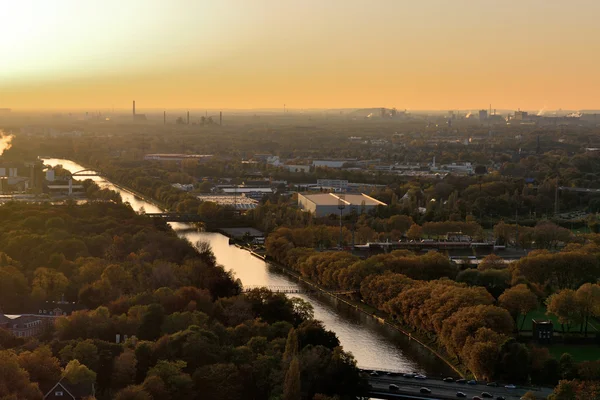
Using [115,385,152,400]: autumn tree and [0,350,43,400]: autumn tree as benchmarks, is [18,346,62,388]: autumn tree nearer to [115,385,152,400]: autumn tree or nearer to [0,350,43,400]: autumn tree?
[0,350,43,400]: autumn tree

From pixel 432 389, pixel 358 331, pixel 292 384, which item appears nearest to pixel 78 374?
pixel 292 384

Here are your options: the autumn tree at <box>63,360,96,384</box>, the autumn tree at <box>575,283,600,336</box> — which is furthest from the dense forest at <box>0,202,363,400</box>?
the autumn tree at <box>575,283,600,336</box>

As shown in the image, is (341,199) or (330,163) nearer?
(341,199)

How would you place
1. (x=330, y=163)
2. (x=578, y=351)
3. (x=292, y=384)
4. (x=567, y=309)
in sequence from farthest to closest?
(x=330, y=163) → (x=567, y=309) → (x=578, y=351) → (x=292, y=384)

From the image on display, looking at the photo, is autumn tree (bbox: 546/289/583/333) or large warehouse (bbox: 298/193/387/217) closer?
autumn tree (bbox: 546/289/583/333)

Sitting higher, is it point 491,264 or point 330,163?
point 491,264

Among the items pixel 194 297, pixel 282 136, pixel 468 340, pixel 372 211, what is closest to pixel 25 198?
pixel 372 211

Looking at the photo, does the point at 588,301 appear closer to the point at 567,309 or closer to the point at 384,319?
the point at 567,309
